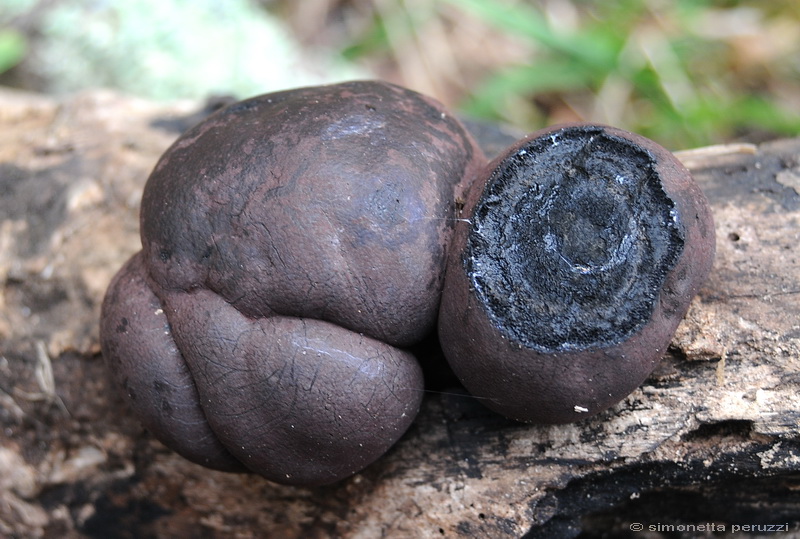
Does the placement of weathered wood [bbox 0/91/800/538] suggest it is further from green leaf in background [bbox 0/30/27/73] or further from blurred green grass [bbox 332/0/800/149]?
blurred green grass [bbox 332/0/800/149]

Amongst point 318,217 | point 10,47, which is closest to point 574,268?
point 318,217

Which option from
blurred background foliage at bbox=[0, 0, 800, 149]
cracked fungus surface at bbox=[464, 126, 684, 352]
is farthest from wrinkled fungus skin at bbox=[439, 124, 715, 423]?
blurred background foliage at bbox=[0, 0, 800, 149]

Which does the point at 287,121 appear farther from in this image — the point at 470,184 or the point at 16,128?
the point at 16,128

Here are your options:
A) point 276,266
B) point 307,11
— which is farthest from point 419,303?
point 307,11

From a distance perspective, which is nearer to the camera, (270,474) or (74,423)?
(270,474)

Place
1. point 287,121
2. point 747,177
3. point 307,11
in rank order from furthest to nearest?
1. point 307,11
2. point 747,177
3. point 287,121

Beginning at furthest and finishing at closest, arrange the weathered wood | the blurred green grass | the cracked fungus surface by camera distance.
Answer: the blurred green grass, the weathered wood, the cracked fungus surface

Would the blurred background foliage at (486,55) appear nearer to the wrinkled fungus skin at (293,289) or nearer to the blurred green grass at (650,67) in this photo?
the blurred green grass at (650,67)
